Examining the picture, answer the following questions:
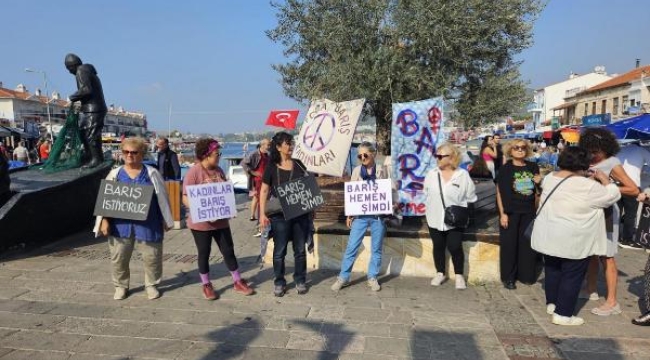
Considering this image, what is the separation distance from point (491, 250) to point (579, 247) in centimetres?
147

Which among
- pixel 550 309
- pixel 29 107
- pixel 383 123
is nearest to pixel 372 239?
pixel 550 309

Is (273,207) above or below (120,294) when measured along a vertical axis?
above

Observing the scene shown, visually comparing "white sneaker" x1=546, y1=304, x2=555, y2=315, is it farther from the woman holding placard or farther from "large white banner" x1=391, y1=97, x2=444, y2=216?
the woman holding placard

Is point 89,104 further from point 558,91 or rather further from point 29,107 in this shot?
point 29,107

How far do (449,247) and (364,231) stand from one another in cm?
97

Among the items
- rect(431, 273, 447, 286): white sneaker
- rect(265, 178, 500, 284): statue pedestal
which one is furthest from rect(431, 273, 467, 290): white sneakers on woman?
rect(265, 178, 500, 284): statue pedestal

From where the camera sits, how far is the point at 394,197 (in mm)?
5133

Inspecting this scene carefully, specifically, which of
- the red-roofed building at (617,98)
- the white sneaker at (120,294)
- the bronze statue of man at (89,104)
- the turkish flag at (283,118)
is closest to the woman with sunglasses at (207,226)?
the white sneaker at (120,294)

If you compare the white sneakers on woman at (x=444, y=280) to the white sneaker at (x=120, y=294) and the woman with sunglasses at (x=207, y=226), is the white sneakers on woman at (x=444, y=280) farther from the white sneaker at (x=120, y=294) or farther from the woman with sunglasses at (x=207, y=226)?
the white sneaker at (x=120, y=294)

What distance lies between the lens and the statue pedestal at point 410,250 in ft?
17.6

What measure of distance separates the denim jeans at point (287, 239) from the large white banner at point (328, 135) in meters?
1.66

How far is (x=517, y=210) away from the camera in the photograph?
5.04 meters

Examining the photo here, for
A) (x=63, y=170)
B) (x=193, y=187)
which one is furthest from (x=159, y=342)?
(x=63, y=170)

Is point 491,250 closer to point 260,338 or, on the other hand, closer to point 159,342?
point 260,338
